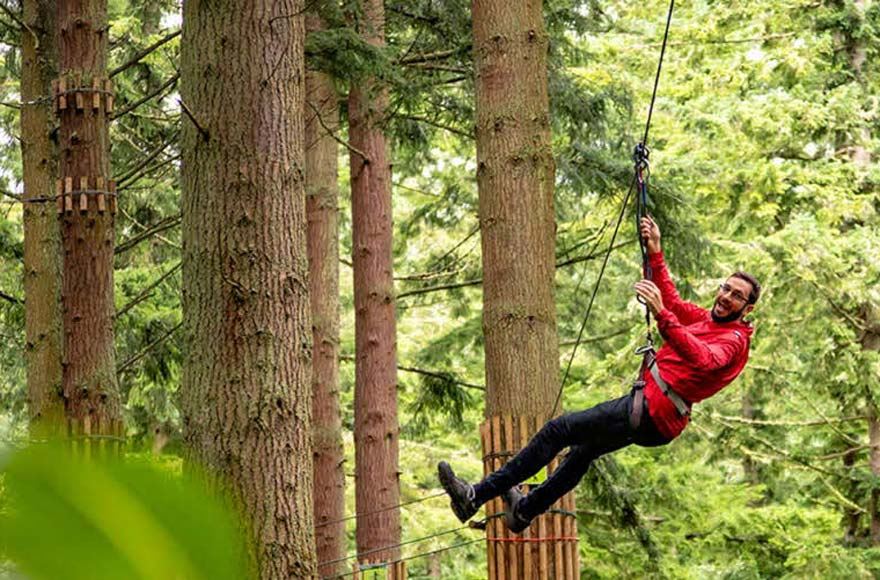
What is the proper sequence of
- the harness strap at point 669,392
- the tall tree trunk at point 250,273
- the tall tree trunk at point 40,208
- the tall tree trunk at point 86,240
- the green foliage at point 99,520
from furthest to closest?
the tall tree trunk at point 40,208, the tall tree trunk at point 86,240, the harness strap at point 669,392, the tall tree trunk at point 250,273, the green foliage at point 99,520

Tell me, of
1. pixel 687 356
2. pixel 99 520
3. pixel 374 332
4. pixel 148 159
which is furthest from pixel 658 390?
pixel 374 332

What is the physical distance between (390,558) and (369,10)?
15.0 feet

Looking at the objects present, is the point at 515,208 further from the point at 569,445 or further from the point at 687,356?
the point at 687,356

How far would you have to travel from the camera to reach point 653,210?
1073 centimetres

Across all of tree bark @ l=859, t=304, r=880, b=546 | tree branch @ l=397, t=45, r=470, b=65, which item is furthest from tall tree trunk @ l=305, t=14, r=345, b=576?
tree bark @ l=859, t=304, r=880, b=546

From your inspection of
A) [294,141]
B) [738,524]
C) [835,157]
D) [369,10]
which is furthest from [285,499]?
[835,157]

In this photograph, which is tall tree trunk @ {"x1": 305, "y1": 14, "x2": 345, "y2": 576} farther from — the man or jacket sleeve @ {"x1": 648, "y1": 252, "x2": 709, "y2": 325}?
jacket sleeve @ {"x1": 648, "y1": 252, "x2": 709, "y2": 325}

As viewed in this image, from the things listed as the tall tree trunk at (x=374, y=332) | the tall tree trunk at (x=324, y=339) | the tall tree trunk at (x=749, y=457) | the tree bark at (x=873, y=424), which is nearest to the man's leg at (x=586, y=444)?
the tall tree trunk at (x=374, y=332)

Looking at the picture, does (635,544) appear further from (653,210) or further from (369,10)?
(369,10)

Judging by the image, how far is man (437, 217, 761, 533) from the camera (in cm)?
524

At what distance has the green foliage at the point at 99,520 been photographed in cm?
36

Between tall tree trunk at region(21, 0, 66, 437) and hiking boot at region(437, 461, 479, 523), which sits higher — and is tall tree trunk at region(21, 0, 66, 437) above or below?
above

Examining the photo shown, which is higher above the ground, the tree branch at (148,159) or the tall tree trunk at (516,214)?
the tree branch at (148,159)

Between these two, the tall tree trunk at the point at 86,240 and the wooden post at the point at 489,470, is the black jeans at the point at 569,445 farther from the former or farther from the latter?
the tall tree trunk at the point at 86,240
